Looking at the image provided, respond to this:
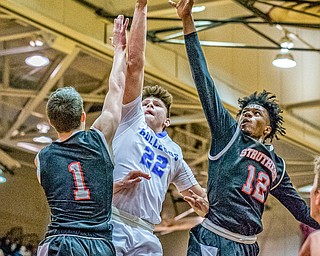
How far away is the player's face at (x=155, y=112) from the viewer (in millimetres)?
Answer: 5400

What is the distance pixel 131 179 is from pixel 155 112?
0.77 m

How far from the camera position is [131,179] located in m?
4.78

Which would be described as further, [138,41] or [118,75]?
[138,41]

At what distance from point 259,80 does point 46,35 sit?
5.52m

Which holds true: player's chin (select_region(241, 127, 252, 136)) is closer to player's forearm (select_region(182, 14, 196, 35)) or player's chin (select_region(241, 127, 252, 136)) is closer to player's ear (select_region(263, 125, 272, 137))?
player's ear (select_region(263, 125, 272, 137))

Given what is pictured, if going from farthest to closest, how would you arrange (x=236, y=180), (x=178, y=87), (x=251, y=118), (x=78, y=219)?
1. (x=178, y=87)
2. (x=251, y=118)
3. (x=236, y=180)
4. (x=78, y=219)

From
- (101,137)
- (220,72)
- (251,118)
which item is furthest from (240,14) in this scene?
(101,137)

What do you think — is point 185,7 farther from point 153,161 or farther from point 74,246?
point 74,246

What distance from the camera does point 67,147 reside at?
437 cm

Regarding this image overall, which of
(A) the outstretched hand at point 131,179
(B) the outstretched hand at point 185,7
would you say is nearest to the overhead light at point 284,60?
(B) the outstretched hand at point 185,7

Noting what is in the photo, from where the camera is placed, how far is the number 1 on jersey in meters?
4.29

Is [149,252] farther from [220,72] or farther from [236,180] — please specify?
[220,72]

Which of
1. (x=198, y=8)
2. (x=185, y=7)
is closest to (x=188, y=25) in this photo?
(x=185, y=7)

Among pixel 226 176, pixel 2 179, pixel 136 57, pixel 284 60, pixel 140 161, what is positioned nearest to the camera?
pixel 226 176
